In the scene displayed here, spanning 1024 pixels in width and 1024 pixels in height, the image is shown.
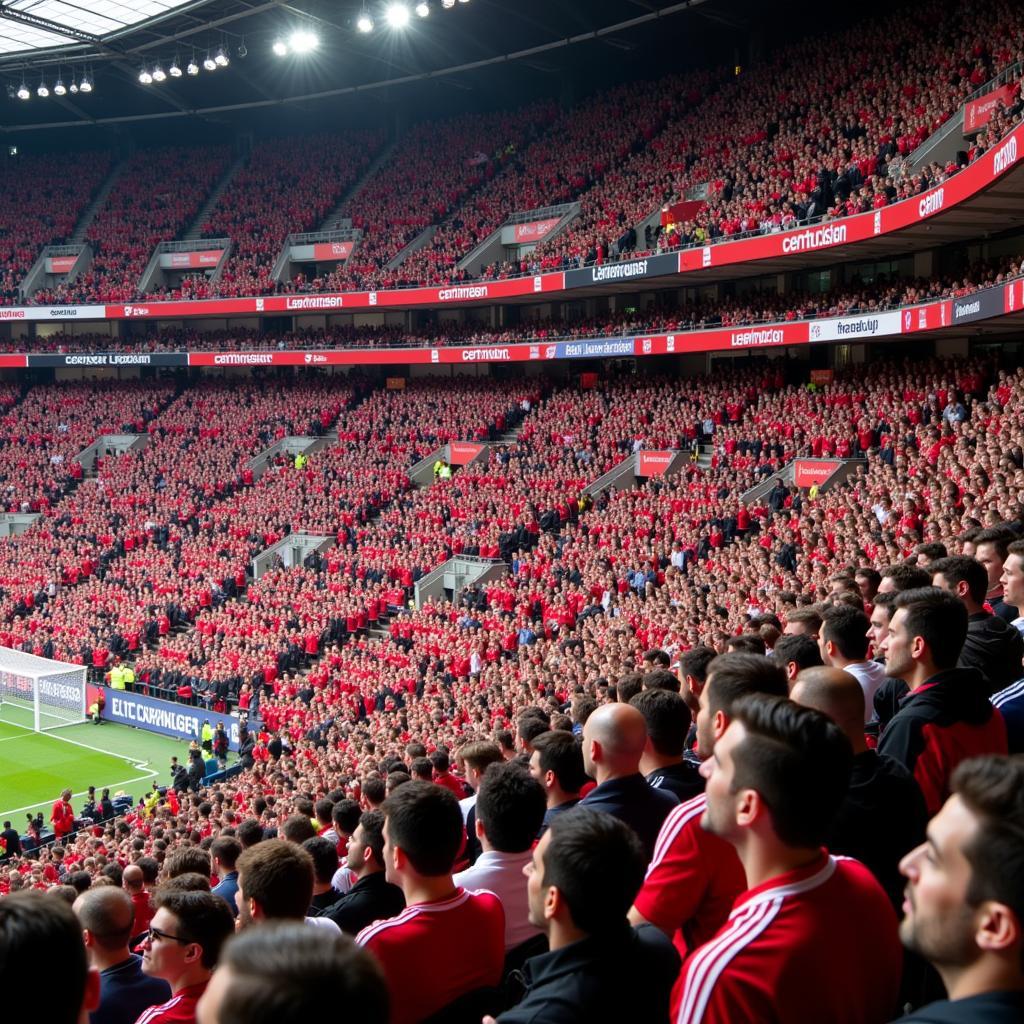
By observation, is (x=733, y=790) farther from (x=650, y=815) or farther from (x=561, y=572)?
(x=561, y=572)

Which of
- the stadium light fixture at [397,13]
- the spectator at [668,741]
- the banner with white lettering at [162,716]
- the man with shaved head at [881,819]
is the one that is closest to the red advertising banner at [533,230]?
the stadium light fixture at [397,13]

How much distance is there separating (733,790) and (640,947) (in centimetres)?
58

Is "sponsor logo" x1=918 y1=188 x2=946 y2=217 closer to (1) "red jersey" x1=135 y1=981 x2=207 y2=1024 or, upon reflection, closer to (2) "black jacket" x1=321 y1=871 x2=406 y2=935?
(2) "black jacket" x1=321 y1=871 x2=406 y2=935

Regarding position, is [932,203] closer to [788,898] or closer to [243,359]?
[788,898]

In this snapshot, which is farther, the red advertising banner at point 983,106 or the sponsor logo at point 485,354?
the sponsor logo at point 485,354

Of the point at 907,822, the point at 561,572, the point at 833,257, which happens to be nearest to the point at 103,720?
the point at 561,572

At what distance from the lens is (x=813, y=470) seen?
85.7 feet

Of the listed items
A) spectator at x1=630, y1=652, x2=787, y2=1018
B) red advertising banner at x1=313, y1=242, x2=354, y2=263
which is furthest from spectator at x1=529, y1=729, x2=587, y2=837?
red advertising banner at x1=313, y1=242, x2=354, y2=263

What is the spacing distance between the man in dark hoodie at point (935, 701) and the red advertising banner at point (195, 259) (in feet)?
159

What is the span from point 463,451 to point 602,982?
3412cm

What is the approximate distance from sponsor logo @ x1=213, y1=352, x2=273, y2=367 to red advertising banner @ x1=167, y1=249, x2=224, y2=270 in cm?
554

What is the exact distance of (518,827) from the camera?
4.66 metres

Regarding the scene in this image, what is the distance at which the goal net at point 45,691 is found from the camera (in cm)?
3028

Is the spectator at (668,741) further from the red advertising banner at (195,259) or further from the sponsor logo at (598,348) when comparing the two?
the red advertising banner at (195,259)
